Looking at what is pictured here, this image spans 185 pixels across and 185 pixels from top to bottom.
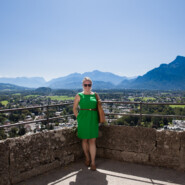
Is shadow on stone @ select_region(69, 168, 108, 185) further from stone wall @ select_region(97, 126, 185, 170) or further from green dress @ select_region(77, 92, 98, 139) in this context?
stone wall @ select_region(97, 126, 185, 170)

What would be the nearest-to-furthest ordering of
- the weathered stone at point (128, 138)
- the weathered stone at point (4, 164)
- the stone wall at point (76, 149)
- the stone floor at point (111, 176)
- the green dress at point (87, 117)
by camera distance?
the weathered stone at point (4, 164)
the stone wall at point (76, 149)
the stone floor at point (111, 176)
the green dress at point (87, 117)
the weathered stone at point (128, 138)

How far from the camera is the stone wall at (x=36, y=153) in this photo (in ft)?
10.5

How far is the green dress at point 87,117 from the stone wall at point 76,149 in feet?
1.71

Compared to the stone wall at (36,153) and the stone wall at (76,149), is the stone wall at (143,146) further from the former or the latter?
the stone wall at (36,153)

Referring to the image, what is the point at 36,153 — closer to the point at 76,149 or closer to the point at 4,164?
the point at 4,164

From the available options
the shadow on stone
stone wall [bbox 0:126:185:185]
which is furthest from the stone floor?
stone wall [bbox 0:126:185:185]

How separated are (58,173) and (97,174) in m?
0.81

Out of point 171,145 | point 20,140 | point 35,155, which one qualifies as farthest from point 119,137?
point 20,140

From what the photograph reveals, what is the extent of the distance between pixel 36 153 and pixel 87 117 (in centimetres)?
123

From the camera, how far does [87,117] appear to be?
12.5 ft

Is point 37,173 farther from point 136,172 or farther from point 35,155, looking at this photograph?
point 136,172

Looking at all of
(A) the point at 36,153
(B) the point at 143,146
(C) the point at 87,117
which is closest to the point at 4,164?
(A) the point at 36,153

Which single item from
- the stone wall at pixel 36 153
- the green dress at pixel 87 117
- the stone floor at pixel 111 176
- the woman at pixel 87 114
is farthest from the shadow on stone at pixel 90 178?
the green dress at pixel 87 117

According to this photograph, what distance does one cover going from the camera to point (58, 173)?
376cm
